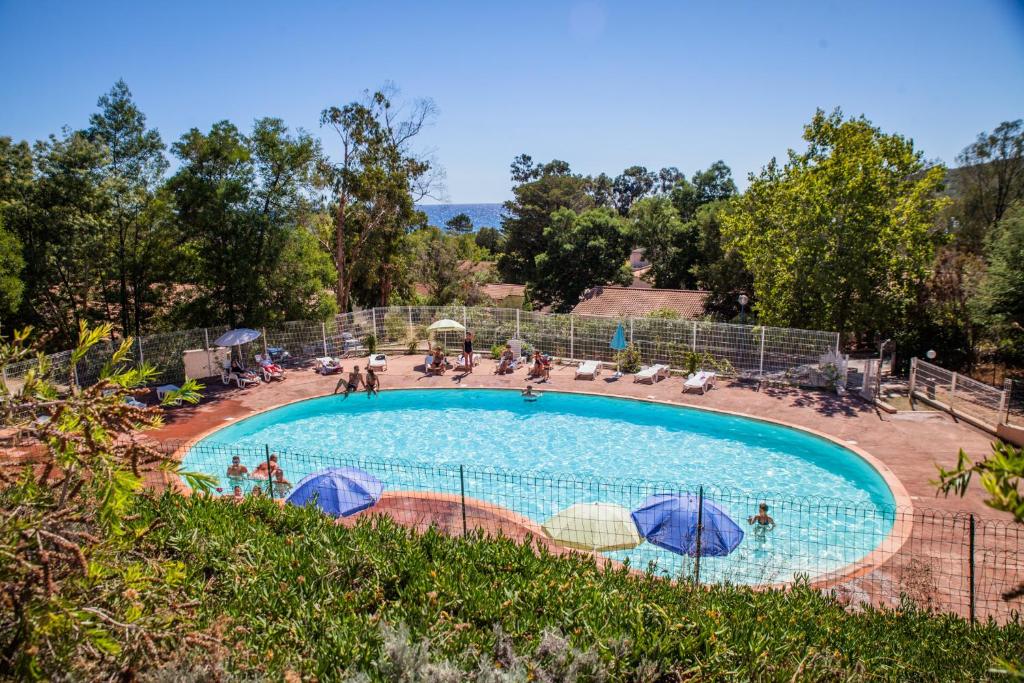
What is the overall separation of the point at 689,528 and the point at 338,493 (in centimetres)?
504

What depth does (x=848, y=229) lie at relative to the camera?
56.6ft

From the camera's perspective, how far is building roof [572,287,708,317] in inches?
1199

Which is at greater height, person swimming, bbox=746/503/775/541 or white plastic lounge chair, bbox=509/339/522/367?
white plastic lounge chair, bbox=509/339/522/367

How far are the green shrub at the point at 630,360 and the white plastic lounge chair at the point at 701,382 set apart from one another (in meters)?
2.23

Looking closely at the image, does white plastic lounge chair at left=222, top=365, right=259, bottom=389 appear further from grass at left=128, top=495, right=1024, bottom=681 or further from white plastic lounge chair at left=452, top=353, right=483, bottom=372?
grass at left=128, top=495, right=1024, bottom=681

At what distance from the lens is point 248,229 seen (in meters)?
18.9

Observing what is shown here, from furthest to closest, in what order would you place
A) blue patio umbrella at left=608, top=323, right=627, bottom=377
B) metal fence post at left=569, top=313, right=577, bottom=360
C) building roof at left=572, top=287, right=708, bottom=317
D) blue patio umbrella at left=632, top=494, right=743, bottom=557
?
1. building roof at left=572, top=287, right=708, bottom=317
2. metal fence post at left=569, top=313, right=577, bottom=360
3. blue patio umbrella at left=608, top=323, right=627, bottom=377
4. blue patio umbrella at left=632, top=494, right=743, bottom=557

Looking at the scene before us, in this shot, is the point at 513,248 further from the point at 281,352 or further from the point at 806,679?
the point at 806,679

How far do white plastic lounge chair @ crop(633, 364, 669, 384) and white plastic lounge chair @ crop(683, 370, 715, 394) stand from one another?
1116 mm

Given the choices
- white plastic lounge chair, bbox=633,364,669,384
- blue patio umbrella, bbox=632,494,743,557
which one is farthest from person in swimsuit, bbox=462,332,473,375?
blue patio umbrella, bbox=632,494,743,557

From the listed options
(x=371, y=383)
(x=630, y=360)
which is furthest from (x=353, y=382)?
(x=630, y=360)

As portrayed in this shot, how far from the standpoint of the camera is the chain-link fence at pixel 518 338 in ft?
56.7

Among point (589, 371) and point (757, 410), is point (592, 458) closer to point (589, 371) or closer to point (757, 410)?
point (757, 410)

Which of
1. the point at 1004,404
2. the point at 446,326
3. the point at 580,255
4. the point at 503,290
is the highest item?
the point at 580,255
